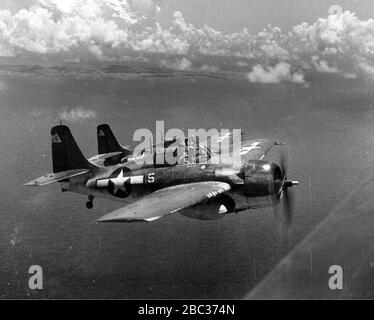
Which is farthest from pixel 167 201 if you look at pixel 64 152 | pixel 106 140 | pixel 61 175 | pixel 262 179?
pixel 106 140

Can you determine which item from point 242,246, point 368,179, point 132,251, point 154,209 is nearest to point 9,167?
point 132,251

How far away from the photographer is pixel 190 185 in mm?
20234

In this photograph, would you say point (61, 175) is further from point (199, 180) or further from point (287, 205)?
point (287, 205)

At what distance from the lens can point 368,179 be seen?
644 ft

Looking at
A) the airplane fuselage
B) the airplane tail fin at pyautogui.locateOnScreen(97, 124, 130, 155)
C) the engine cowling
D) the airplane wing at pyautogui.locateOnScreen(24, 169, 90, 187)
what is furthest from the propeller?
the airplane tail fin at pyautogui.locateOnScreen(97, 124, 130, 155)

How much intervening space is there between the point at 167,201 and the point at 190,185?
282cm

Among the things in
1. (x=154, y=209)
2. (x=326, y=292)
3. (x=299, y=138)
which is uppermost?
(x=299, y=138)

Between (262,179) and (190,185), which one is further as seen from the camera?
(190,185)

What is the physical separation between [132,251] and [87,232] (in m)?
21.7

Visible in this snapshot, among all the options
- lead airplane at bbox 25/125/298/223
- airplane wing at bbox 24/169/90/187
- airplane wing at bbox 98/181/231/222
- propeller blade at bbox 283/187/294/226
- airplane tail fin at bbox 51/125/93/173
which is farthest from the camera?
airplane tail fin at bbox 51/125/93/173

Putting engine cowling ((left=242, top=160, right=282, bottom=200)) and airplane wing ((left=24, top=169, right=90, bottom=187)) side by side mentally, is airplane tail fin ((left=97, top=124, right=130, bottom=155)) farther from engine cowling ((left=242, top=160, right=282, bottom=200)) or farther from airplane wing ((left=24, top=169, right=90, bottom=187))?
engine cowling ((left=242, top=160, right=282, bottom=200))

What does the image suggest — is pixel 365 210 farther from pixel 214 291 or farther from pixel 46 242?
pixel 46 242

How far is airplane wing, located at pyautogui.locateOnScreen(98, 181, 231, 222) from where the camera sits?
1427 centimetres
